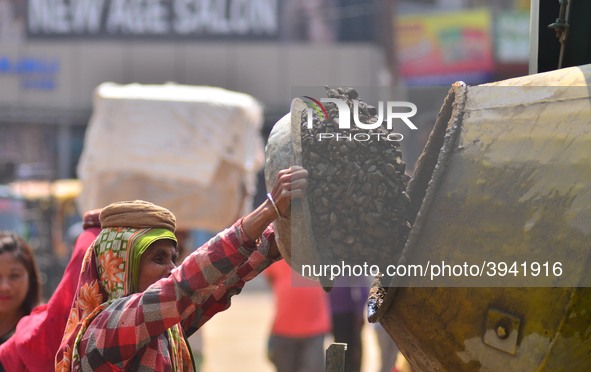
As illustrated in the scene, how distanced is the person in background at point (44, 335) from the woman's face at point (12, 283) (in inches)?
36.7

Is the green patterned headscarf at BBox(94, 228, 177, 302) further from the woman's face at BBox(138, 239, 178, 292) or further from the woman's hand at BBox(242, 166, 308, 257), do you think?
the woman's hand at BBox(242, 166, 308, 257)

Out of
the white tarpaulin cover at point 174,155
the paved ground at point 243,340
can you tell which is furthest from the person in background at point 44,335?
the paved ground at point 243,340

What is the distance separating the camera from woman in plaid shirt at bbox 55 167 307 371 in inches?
118

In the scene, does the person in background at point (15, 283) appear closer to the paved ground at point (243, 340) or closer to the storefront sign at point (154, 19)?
the paved ground at point (243, 340)

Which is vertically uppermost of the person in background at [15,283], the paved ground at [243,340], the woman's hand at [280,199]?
the woman's hand at [280,199]

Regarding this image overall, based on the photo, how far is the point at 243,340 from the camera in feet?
45.6

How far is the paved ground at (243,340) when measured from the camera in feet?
37.7

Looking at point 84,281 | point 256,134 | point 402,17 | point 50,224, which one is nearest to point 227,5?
point 402,17

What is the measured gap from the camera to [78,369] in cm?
313

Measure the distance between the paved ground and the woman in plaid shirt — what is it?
→ 537 cm

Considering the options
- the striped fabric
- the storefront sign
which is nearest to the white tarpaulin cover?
the striped fabric

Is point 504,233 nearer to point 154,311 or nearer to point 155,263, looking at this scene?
point 154,311

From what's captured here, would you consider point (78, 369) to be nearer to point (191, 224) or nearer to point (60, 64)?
point (191, 224)

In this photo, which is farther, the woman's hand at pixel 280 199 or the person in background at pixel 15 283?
the person in background at pixel 15 283
